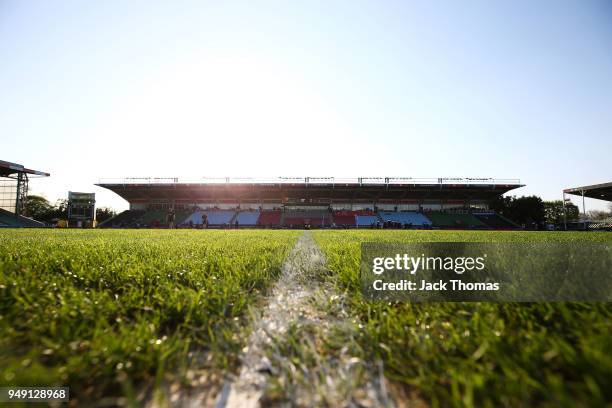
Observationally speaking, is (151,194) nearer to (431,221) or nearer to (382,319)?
(431,221)

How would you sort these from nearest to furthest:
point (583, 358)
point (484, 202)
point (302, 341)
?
1. point (583, 358)
2. point (302, 341)
3. point (484, 202)

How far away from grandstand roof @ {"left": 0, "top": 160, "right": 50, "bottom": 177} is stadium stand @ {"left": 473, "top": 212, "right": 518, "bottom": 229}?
2239 inches

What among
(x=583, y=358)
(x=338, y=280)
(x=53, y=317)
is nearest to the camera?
(x=583, y=358)

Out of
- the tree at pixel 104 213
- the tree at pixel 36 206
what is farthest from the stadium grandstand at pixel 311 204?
the tree at pixel 36 206

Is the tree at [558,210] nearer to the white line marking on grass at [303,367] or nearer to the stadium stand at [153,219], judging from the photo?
the stadium stand at [153,219]

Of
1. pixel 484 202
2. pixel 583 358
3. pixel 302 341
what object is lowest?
pixel 302 341

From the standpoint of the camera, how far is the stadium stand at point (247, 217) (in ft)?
128

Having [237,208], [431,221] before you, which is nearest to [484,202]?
[431,221]

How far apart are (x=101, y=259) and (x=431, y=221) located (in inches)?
1605

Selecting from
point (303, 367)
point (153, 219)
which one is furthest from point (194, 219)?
point (303, 367)

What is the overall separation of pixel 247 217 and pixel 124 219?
17.9 m

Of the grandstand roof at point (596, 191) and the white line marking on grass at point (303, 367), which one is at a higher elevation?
the grandstand roof at point (596, 191)

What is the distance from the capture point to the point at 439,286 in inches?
68.9

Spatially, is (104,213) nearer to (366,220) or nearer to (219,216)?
(219,216)
